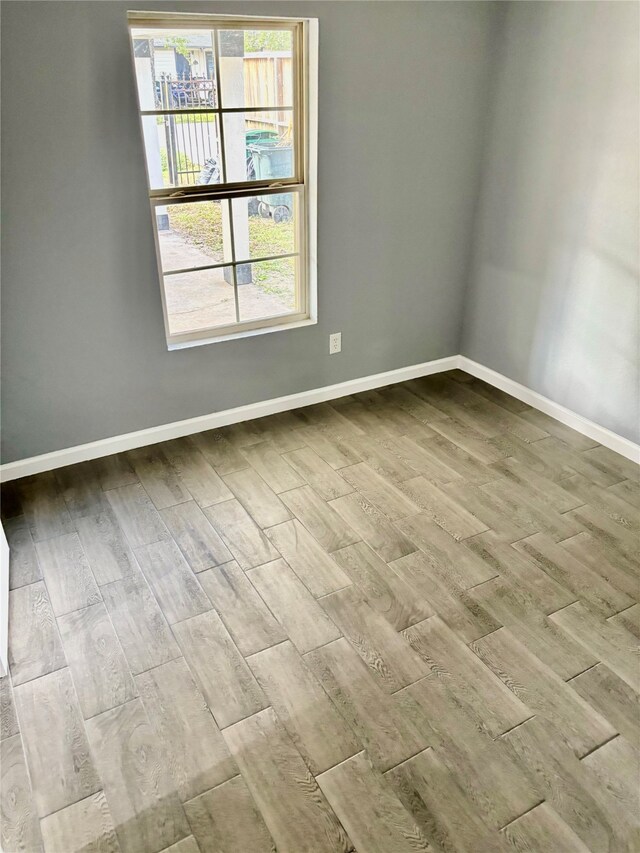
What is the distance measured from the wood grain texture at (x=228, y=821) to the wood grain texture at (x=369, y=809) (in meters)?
0.20

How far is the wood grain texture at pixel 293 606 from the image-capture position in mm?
2305

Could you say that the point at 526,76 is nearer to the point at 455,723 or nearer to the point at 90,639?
the point at 455,723

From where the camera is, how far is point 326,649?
7.40 feet

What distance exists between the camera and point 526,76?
339 centimetres

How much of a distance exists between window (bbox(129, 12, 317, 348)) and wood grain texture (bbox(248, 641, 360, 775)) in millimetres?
1728

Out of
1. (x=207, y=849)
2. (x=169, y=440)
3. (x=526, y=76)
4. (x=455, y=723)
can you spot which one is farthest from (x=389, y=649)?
(x=526, y=76)

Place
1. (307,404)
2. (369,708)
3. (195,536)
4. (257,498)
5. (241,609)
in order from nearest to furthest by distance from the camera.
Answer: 1. (369,708)
2. (241,609)
3. (195,536)
4. (257,498)
5. (307,404)

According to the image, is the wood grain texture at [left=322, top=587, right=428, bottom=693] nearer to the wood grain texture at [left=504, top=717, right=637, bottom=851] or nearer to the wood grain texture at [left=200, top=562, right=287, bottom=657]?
the wood grain texture at [left=200, top=562, right=287, bottom=657]

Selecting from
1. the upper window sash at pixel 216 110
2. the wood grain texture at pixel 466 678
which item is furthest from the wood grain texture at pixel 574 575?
the upper window sash at pixel 216 110

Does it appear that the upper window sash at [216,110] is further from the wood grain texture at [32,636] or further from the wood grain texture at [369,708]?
the wood grain texture at [369,708]

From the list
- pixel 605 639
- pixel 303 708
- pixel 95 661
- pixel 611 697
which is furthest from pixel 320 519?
Result: pixel 611 697

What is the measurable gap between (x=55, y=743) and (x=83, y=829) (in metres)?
0.30

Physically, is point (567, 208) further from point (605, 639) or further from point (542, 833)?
point (542, 833)

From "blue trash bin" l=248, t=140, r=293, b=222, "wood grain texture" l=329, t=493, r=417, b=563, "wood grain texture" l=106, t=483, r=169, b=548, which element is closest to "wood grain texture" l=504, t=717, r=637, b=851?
"wood grain texture" l=329, t=493, r=417, b=563
